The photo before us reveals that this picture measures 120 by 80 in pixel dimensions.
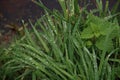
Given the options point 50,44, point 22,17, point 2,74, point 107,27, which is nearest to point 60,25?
point 50,44

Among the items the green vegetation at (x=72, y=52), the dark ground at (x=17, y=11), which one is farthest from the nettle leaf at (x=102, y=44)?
the dark ground at (x=17, y=11)

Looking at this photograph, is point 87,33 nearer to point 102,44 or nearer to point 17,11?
point 102,44

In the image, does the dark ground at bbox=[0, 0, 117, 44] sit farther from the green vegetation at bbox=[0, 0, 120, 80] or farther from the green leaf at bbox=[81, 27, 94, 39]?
the green leaf at bbox=[81, 27, 94, 39]

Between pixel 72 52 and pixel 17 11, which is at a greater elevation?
pixel 17 11

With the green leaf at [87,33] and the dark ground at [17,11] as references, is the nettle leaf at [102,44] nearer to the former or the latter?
the green leaf at [87,33]

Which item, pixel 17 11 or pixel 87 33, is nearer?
pixel 87 33

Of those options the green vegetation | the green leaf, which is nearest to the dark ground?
the green vegetation

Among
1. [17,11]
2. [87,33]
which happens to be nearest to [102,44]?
[87,33]

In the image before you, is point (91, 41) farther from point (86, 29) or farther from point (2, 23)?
point (2, 23)
